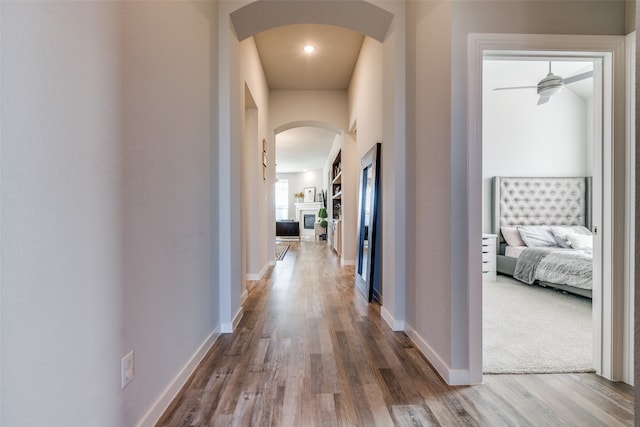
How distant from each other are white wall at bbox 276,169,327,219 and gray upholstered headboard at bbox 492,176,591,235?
8109 mm

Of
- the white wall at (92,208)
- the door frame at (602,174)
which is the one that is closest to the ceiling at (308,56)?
the white wall at (92,208)

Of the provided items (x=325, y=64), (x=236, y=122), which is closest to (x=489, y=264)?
(x=325, y=64)

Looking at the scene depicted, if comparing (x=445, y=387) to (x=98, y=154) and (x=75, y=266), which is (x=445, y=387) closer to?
(x=75, y=266)

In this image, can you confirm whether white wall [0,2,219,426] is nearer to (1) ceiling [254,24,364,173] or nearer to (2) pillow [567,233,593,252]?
(1) ceiling [254,24,364,173]

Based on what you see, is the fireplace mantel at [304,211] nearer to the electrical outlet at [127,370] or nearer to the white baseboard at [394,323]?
the white baseboard at [394,323]

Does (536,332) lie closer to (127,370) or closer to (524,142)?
(127,370)

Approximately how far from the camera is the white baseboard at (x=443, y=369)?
156cm

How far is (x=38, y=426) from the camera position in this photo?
74cm

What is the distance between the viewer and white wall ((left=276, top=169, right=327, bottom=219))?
12.4m

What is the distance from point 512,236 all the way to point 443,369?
12.0 ft

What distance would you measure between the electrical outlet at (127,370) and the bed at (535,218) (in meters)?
4.26

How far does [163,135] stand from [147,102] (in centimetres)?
17

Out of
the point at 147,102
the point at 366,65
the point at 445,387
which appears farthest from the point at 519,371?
the point at 366,65

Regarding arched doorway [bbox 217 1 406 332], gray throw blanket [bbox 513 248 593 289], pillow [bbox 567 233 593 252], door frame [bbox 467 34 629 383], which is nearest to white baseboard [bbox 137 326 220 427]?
arched doorway [bbox 217 1 406 332]
